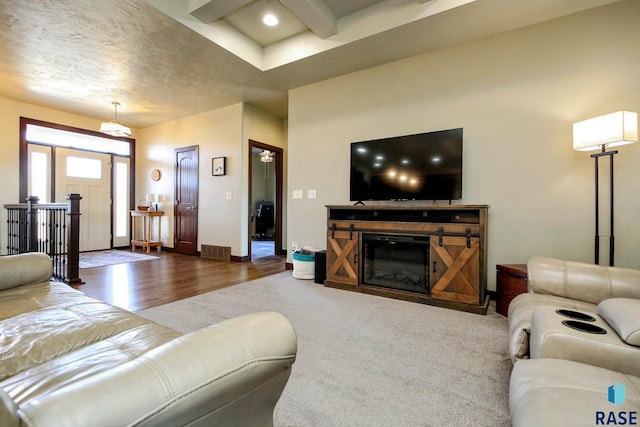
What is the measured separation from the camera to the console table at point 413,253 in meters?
2.73

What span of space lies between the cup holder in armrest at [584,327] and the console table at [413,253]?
1.40 metres

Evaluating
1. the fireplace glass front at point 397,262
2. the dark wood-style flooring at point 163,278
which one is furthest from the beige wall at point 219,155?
the fireplace glass front at point 397,262

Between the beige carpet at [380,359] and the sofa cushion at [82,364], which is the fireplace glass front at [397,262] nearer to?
the beige carpet at [380,359]

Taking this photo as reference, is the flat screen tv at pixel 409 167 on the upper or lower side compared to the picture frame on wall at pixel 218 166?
lower

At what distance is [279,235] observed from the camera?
19.6ft

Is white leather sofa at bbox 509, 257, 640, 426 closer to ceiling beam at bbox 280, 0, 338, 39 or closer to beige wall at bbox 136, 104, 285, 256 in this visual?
ceiling beam at bbox 280, 0, 338, 39

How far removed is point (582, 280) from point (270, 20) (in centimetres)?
374

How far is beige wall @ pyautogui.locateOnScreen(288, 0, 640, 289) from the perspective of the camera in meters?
2.63

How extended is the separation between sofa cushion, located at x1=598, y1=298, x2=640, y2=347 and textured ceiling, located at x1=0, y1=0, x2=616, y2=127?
2.58 meters

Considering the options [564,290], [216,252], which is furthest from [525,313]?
[216,252]

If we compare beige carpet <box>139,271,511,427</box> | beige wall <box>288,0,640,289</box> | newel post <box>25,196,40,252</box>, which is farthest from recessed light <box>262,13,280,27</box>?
newel post <box>25,196,40,252</box>

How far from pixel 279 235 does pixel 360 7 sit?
13.3ft

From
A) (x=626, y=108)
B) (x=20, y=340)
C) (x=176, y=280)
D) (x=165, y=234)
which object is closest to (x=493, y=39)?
(x=626, y=108)

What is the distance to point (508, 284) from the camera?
100 inches
